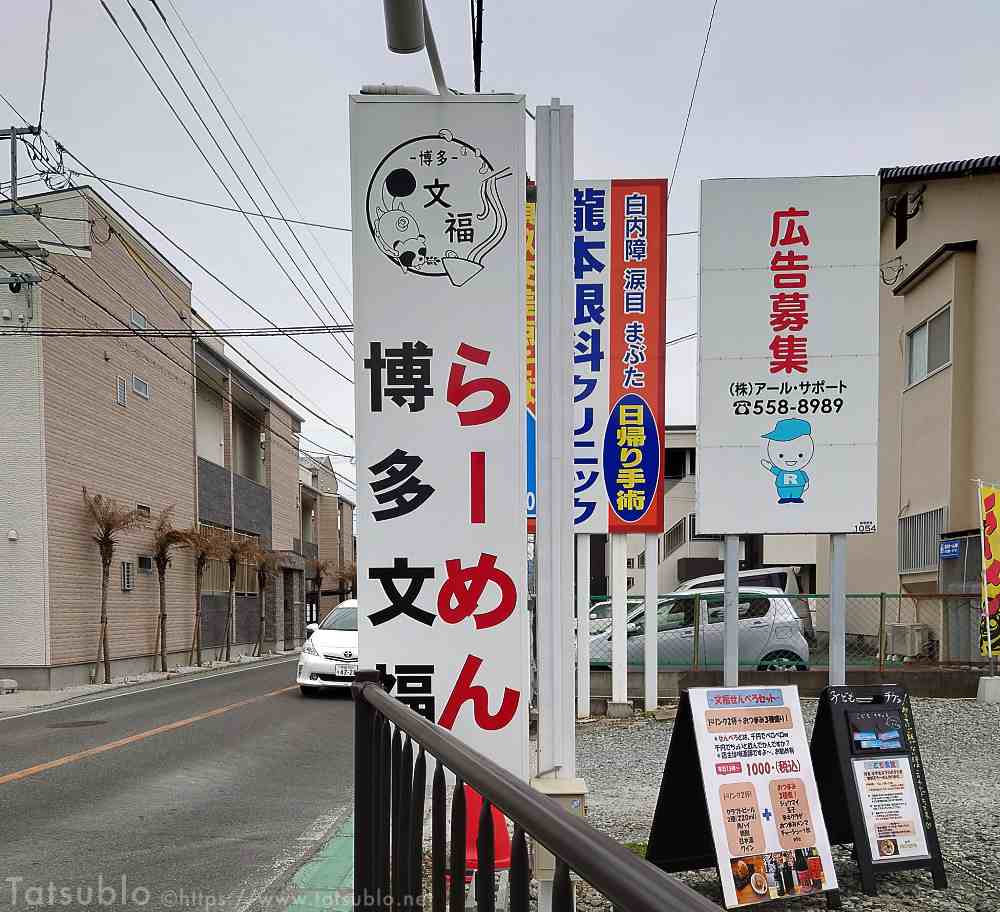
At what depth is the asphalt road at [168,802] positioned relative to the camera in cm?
503

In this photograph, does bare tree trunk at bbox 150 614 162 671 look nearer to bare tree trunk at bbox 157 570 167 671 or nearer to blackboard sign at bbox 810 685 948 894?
bare tree trunk at bbox 157 570 167 671

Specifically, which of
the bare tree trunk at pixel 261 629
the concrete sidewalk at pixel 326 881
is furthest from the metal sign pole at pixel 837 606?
the bare tree trunk at pixel 261 629

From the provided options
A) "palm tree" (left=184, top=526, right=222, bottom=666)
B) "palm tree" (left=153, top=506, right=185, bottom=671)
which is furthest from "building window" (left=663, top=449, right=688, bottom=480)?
"palm tree" (left=153, top=506, right=185, bottom=671)

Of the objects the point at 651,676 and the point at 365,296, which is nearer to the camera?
the point at 365,296

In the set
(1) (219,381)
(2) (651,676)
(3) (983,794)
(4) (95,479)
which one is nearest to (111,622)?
(4) (95,479)

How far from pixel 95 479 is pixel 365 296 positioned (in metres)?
17.6

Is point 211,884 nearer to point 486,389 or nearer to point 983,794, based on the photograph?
point 486,389

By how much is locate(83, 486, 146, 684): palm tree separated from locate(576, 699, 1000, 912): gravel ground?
11.8 m

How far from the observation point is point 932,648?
12359 mm

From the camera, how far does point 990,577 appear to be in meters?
11.7

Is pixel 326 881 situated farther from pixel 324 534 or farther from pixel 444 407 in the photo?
pixel 324 534

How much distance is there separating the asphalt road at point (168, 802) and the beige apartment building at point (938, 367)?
983 cm

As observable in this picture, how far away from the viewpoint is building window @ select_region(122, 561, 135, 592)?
21406 mm

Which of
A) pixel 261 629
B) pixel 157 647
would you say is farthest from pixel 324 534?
pixel 157 647
